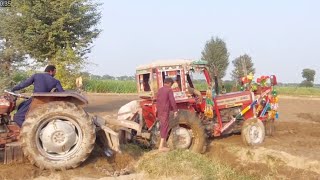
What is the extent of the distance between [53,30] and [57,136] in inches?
479

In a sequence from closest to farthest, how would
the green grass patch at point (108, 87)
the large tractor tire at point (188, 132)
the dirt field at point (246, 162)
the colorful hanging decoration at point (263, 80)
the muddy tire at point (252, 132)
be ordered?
the dirt field at point (246, 162), the large tractor tire at point (188, 132), the muddy tire at point (252, 132), the colorful hanging decoration at point (263, 80), the green grass patch at point (108, 87)

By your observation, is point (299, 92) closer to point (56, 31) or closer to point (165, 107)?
point (56, 31)

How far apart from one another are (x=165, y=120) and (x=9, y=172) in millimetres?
3473

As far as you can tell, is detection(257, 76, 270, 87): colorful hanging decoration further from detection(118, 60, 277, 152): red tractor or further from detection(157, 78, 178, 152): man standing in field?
detection(157, 78, 178, 152): man standing in field

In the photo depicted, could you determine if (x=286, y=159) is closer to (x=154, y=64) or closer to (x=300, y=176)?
(x=300, y=176)

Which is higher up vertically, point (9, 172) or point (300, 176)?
point (9, 172)

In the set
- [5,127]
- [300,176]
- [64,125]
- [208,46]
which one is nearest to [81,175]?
[64,125]

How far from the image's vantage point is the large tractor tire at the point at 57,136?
20.3 feet

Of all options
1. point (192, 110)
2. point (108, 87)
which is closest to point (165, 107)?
point (192, 110)

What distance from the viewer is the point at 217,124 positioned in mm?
10414

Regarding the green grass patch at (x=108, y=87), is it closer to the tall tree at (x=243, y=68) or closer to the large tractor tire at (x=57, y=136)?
the tall tree at (x=243, y=68)

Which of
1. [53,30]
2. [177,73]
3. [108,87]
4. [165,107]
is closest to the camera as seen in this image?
[165,107]

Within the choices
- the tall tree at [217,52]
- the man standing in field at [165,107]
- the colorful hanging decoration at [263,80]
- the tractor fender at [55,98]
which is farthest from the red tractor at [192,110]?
the tall tree at [217,52]

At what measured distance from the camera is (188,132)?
374 inches
